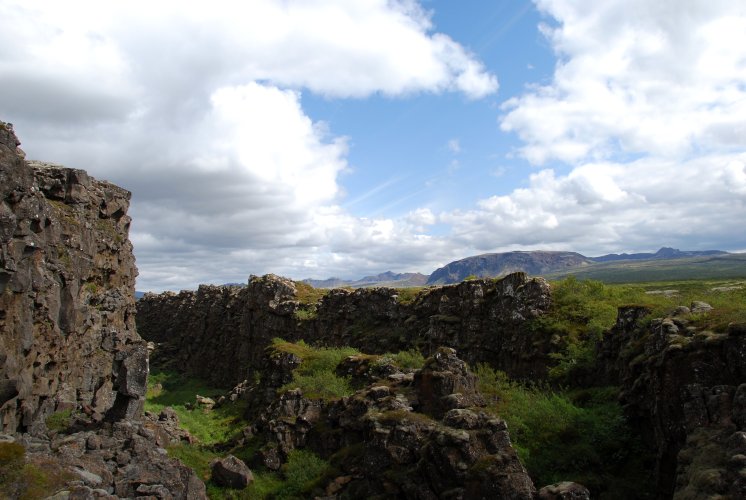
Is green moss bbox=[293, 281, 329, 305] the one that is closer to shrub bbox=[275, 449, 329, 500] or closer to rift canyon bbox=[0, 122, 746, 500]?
rift canyon bbox=[0, 122, 746, 500]

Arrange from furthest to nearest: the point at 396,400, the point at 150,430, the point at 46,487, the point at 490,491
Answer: the point at 150,430, the point at 396,400, the point at 46,487, the point at 490,491

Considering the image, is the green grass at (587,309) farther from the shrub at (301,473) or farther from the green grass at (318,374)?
the shrub at (301,473)

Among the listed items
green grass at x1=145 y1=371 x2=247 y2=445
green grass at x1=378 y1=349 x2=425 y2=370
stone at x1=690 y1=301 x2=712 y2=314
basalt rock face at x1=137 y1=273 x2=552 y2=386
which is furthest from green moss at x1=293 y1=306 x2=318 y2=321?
stone at x1=690 y1=301 x2=712 y2=314

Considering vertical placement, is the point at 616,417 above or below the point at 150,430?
above

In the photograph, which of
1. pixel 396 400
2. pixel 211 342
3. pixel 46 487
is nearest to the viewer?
pixel 46 487

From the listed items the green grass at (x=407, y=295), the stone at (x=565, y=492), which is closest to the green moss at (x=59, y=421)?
the stone at (x=565, y=492)

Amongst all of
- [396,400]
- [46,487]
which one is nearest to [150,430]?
[46,487]

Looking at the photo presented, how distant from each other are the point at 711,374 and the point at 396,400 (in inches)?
498

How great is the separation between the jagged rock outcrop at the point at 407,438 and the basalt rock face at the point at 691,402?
443 cm

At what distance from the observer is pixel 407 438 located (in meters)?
19.5

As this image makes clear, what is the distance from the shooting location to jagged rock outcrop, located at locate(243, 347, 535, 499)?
15664mm

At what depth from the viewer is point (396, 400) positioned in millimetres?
23062

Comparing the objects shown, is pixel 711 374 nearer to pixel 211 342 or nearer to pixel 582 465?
pixel 582 465

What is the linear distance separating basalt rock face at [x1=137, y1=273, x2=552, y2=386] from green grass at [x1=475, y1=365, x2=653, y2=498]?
31.9 feet
